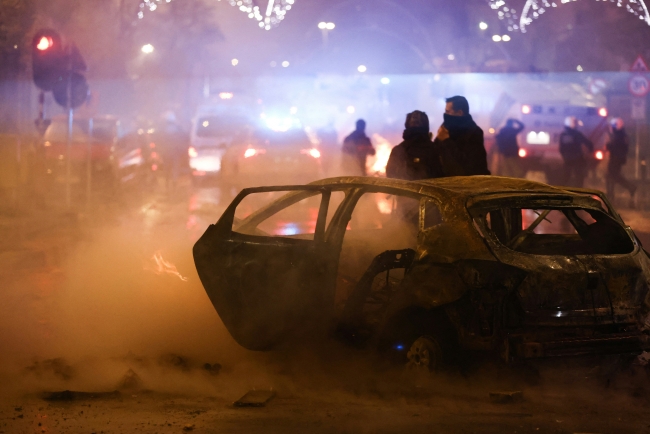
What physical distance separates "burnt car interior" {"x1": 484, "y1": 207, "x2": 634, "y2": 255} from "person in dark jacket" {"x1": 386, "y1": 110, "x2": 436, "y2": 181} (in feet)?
8.63

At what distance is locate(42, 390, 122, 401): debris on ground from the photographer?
15.7 ft

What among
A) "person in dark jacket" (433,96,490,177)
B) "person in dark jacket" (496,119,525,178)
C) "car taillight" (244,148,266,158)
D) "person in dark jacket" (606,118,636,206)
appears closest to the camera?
"person in dark jacket" (433,96,490,177)

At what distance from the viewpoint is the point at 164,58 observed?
4578cm

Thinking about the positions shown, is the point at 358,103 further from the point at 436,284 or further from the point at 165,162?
the point at 436,284

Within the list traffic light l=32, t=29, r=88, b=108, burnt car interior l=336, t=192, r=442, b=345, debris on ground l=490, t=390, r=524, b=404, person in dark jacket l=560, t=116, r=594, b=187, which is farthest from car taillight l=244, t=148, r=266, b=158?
debris on ground l=490, t=390, r=524, b=404

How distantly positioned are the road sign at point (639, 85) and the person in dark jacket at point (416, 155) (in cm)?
946

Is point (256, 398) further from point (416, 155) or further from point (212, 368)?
point (416, 155)

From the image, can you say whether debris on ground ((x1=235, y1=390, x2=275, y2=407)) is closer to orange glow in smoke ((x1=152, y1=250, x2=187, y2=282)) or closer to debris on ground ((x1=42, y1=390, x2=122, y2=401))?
debris on ground ((x1=42, y1=390, x2=122, y2=401))

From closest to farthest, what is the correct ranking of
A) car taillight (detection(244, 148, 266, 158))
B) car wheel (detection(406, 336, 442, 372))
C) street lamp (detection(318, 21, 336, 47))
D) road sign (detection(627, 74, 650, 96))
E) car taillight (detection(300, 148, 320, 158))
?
car wheel (detection(406, 336, 442, 372))
road sign (detection(627, 74, 650, 96))
car taillight (detection(244, 148, 266, 158))
car taillight (detection(300, 148, 320, 158))
street lamp (detection(318, 21, 336, 47))

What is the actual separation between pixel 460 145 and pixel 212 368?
4.43m

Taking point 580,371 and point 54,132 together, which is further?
point 54,132

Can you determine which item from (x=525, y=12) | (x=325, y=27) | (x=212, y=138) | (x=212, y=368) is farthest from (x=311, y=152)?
(x=325, y=27)

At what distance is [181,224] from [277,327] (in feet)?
29.4

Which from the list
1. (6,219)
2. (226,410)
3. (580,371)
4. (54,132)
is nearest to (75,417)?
(226,410)
